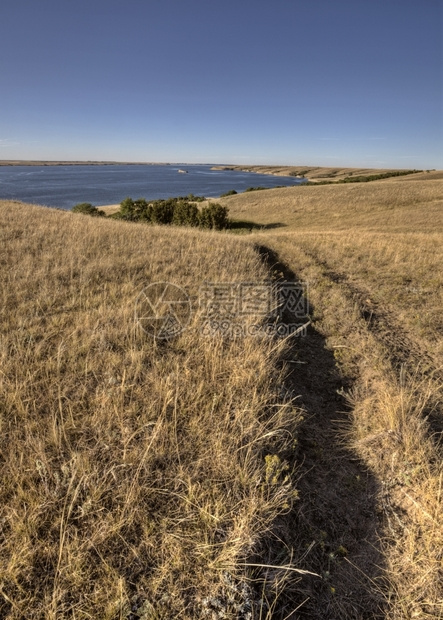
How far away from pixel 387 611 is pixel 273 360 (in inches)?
97.3

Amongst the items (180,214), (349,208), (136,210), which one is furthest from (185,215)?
(349,208)

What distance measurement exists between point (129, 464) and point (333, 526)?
1.74m

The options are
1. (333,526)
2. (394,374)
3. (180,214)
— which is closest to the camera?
(333,526)

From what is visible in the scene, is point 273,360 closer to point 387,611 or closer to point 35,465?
point 387,611

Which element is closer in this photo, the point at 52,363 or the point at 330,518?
the point at 330,518

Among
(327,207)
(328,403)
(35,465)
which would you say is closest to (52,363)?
(35,465)

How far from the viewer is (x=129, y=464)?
2.29m

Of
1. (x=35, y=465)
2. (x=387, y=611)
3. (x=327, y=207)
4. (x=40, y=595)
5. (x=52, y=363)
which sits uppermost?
(x=327, y=207)

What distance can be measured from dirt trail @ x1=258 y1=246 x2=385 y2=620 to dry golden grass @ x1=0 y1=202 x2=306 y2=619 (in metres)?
0.25

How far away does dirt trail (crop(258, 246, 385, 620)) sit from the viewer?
195 centimetres

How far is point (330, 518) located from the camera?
249 cm

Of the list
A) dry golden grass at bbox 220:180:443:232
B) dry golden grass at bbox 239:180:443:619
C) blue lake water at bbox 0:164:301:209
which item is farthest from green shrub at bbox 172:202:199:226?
blue lake water at bbox 0:164:301:209

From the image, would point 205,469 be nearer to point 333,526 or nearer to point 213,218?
point 333,526

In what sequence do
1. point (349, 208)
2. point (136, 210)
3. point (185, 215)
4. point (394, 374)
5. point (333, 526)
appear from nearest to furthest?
point (333, 526), point (394, 374), point (185, 215), point (349, 208), point (136, 210)
